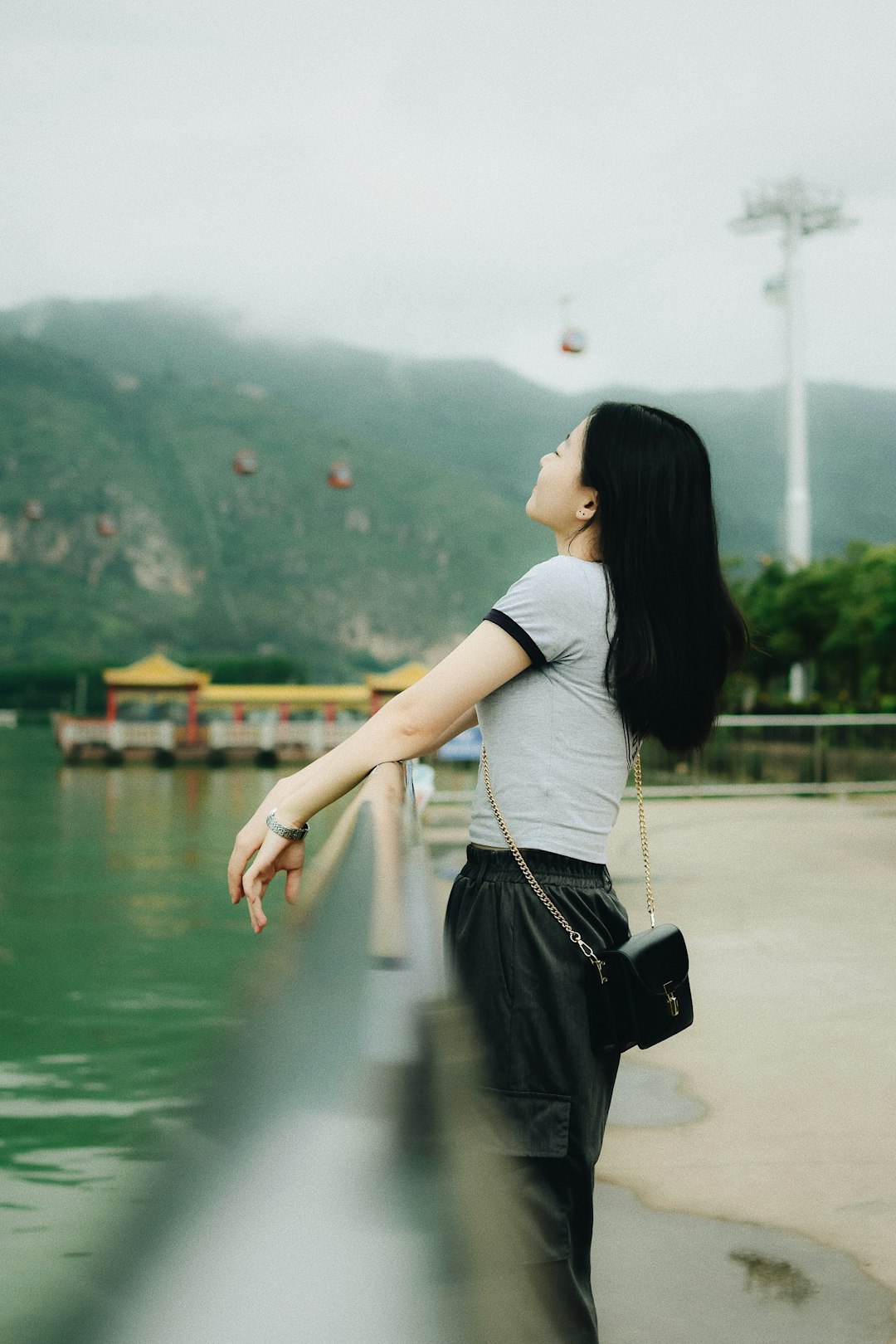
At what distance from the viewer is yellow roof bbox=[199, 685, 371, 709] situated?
6388cm

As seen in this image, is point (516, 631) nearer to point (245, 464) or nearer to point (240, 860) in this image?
point (240, 860)

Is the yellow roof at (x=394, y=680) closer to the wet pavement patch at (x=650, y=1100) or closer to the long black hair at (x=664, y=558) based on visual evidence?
the wet pavement patch at (x=650, y=1100)

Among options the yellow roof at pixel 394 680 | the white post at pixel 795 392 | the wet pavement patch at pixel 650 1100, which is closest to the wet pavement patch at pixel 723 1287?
the wet pavement patch at pixel 650 1100

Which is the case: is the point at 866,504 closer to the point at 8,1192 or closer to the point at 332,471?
the point at 332,471

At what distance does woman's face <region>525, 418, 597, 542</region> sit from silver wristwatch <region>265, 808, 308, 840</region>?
22.5 inches

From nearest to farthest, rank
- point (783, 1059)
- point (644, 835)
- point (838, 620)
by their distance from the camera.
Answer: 1. point (644, 835)
2. point (783, 1059)
3. point (838, 620)

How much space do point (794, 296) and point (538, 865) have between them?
61352mm

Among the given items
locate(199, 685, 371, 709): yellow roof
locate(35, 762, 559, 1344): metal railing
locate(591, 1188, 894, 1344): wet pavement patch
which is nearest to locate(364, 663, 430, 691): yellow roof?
locate(199, 685, 371, 709): yellow roof

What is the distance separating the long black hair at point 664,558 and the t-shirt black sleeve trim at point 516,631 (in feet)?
0.46

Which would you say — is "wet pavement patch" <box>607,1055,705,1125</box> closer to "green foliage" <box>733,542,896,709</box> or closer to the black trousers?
the black trousers

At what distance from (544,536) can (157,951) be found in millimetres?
143596

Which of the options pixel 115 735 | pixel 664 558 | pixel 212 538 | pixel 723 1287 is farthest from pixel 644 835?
pixel 212 538

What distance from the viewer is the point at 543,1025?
178cm

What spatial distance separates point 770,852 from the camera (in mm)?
10430
